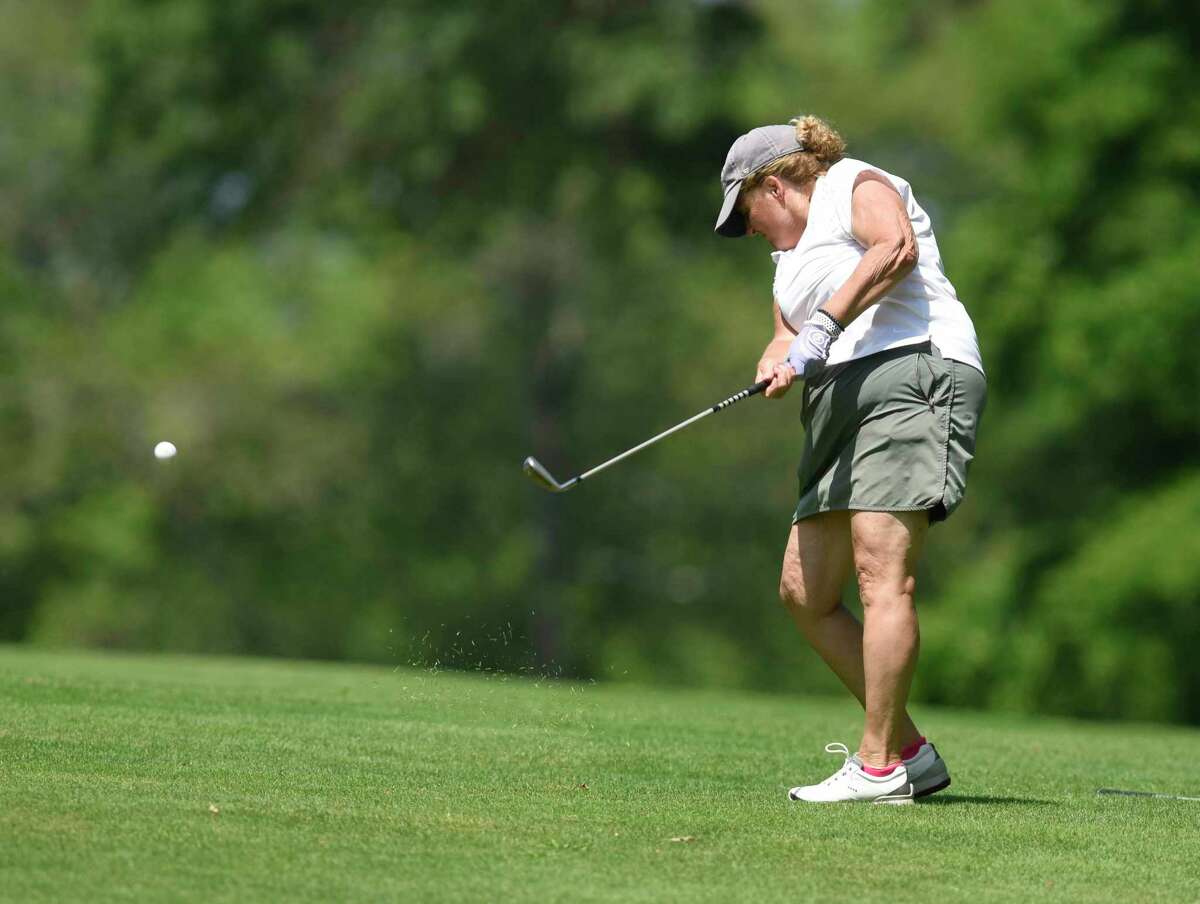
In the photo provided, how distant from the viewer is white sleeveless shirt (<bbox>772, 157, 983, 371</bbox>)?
535cm

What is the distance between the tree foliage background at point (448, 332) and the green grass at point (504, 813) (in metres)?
14.8

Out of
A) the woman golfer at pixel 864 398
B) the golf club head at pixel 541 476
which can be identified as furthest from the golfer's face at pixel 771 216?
the golf club head at pixel 541 476

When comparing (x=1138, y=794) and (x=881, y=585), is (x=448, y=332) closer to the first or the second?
(x=1138, y=794)

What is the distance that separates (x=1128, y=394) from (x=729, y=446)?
42.3ft

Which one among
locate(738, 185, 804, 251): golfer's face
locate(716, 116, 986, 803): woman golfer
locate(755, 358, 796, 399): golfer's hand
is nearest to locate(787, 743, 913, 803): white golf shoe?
locate(716, 116, 986, 803): woman golfer

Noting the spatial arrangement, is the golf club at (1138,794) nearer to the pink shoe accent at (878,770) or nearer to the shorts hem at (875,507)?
the pink shoe accent at (878,770)

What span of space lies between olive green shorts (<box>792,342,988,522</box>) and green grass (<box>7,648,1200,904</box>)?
821mm

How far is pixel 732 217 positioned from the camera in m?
5.55

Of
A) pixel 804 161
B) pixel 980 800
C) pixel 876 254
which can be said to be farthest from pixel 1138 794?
pixel 804 161

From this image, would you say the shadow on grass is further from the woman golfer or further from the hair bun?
the hair bun

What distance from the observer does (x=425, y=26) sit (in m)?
23.8

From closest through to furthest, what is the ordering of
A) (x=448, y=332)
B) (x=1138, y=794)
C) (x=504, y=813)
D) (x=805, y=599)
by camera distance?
1. (x=504, y=813)
2. (x=805, y=599)
3. (x=1138, y=794)
4. (x=448, y=332)

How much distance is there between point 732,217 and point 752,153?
0.20 meters

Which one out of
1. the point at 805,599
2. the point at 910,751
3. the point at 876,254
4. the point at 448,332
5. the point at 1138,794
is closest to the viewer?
the point at 876,254
